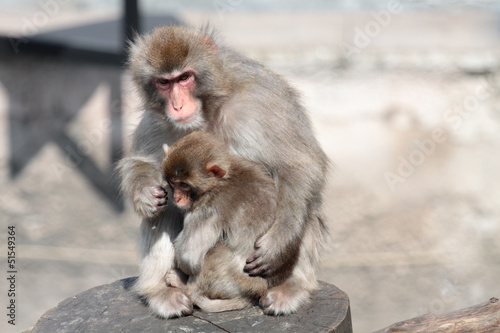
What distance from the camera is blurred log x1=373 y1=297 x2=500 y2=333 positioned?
4.12 metres

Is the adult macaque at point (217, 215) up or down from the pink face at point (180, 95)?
down

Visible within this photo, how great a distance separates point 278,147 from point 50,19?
22.7 ft

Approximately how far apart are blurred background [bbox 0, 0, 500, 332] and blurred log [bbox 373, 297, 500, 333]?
4.75 m

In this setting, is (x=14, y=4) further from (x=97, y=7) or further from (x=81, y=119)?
(x=81, y=119)

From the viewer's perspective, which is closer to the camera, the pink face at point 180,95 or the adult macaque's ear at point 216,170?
the adult macaque's ear at point 216,170

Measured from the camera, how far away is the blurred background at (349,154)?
9047 millimetres

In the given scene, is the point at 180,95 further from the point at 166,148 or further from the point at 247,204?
the point at 247,204

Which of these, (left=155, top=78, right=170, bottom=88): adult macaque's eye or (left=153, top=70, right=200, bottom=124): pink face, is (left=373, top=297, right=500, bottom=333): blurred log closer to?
(left=153, top=70, right=200, bottom=124): pink face

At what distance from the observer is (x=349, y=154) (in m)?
9.19

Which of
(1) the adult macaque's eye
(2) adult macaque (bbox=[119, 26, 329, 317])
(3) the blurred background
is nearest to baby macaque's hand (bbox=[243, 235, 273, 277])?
(2) adult macaque (bbox=[119, 26, 329, 317])

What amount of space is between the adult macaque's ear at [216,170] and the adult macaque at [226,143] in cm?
33

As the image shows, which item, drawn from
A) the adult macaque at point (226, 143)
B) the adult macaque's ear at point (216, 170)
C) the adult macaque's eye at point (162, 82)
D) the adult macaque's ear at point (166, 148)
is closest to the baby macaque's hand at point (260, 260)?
the adult macaque at point (226, 143)

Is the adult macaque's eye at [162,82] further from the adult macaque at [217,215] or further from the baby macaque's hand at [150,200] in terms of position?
the baby macaque's hand at [150,200]

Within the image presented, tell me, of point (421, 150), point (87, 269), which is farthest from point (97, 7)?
point (421, 150)
